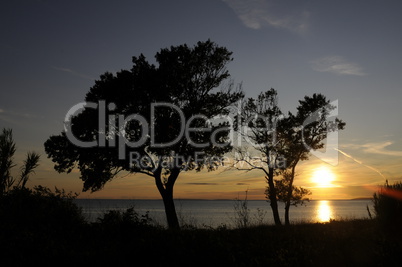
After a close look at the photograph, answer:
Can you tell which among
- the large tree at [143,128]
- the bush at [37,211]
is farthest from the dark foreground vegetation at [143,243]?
the large tree at [143,128]

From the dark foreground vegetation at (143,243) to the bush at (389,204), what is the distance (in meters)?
0.36

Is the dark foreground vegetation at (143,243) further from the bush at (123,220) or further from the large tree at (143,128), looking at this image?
the large tree at (143,128)

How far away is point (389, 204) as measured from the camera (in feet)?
51.6

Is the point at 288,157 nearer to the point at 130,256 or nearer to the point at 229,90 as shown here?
the point at 229,90

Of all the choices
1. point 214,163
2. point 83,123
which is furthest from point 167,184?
point 83,123

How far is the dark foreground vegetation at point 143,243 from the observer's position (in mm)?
10219

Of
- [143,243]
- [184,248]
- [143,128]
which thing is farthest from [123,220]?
[143,128]

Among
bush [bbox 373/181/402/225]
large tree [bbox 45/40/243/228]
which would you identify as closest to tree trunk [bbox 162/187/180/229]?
large tree [bbox 45/40/243/228]

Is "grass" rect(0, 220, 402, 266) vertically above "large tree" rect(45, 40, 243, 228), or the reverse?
"large tree" rect(45, 40, 243, 228)

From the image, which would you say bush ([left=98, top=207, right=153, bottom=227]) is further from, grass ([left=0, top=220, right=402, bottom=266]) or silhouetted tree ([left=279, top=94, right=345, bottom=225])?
silhouetted tree ([left=279, top=94, right=345, bottom=225])

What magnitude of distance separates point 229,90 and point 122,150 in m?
9.62

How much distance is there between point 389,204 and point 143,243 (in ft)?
36.7

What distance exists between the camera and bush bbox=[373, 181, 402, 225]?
1554 cm

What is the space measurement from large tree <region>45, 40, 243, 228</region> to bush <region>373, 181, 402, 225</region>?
13.1 m
